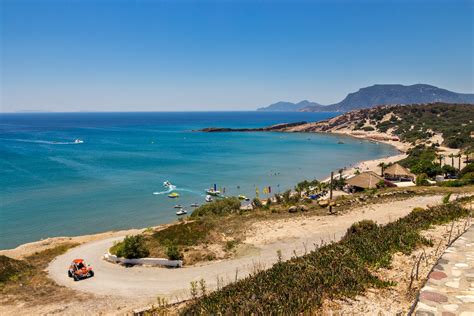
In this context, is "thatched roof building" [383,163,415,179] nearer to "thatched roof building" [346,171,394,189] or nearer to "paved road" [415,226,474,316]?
"thatched roof building" [346,171,394,189]

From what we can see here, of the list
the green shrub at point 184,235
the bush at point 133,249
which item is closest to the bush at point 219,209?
the green shrub at point 184,235

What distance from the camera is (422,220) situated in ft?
36.9

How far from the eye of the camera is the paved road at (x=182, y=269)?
14.4 m

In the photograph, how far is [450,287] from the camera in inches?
208

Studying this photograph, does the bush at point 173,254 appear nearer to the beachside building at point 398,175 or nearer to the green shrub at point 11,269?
the green shrub at point 11,269

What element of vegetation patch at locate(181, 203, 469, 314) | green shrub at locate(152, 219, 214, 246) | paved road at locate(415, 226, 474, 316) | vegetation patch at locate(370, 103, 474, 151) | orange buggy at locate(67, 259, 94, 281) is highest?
vegetation patch at locate(370, 103, 474, 151)

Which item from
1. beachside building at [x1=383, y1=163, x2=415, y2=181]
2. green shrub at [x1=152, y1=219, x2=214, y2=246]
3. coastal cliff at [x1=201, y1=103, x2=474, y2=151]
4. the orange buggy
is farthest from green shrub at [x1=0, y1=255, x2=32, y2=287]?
coastal cliff at [x1=201, y1=103, x2=474, y2=151]

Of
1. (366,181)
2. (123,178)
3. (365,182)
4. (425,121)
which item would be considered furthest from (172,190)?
(425,121)

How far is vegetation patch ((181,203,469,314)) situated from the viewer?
6.03 m

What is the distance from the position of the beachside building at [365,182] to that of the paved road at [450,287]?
29720 mm

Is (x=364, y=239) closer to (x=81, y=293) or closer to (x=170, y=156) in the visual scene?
(x=81, y=293)

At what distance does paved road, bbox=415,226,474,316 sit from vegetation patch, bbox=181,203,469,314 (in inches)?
47.7

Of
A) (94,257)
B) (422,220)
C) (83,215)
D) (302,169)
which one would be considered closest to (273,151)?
(302,169)

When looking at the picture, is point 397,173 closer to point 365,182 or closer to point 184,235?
point 365,182
